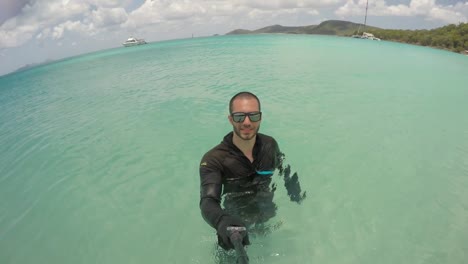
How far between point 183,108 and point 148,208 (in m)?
8.59

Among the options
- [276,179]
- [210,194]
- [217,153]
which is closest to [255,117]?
[217,153]

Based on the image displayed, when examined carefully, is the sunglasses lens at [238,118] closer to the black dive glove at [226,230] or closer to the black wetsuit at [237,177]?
the black wetsuit at [237,177]

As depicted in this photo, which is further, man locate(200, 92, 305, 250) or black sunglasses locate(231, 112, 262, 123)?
black sunglasses locate(231, 112, 262, 123)

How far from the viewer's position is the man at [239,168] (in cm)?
296

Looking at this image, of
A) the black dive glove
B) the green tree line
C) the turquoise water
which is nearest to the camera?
the black dive glove

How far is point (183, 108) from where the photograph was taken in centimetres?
1432

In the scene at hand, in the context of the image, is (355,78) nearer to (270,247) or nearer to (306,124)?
(306,124)

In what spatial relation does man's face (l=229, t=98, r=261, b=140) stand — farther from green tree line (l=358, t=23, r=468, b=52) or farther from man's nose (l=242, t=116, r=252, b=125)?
green tree line (l=358, t=23, r=468, b=52)

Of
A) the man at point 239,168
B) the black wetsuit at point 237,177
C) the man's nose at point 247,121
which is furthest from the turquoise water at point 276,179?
the man's nose at point 247,121

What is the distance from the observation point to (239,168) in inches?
132

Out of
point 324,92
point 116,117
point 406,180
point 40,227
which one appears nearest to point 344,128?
point 406,180

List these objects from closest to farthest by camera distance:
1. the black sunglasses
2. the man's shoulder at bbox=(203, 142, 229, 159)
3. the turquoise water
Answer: the black sunglasses, the man's shoulder at bbox=(203, 142, 229, 159), the turquoise water

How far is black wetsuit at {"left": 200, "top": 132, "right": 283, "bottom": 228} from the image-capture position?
119 inches

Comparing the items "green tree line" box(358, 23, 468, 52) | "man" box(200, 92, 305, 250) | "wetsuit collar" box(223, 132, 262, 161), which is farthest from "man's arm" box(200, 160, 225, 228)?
"green tree line" box(358, 23, 468, 52)
